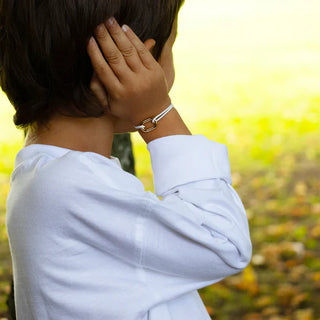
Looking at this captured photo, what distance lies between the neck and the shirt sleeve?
0.24m

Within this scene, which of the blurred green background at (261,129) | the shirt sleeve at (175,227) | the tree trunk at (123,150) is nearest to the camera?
the shirt sleeve at (175,227)

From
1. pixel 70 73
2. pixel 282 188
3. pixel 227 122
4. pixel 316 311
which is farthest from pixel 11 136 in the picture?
pixel 70 73

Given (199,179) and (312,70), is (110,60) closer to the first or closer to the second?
(199,179)

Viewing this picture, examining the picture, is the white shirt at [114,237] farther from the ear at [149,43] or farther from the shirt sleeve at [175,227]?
the ear at [149,43]

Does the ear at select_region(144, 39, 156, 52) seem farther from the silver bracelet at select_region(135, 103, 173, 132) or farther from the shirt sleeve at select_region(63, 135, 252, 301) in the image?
the shirt sleeve at select_region(63, 135, 252, 301)

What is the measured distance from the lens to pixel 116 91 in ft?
4.63

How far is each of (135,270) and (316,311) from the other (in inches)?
102

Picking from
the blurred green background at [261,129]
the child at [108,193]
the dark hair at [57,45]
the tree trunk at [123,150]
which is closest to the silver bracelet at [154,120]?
the child at [108,193]

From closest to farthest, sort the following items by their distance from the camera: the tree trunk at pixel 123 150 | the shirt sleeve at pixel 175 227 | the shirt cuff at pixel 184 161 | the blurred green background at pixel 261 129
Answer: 1. the shirt sleeve at pixel 175 227
2. the shirt cuff at pixel 184 161
3. the tree trunk at pixel 123 150
4. the blurred green background at pixel 261 129

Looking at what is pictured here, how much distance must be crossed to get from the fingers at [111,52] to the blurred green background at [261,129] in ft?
8.60

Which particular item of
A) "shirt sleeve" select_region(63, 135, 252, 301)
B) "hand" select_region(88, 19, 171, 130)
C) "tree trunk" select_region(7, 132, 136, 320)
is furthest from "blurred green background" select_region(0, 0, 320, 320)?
"hand" select_region(88, 19, 171, 130)

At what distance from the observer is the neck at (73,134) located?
4.92ft

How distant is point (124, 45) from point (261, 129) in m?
5.16

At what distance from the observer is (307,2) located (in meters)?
9.27
